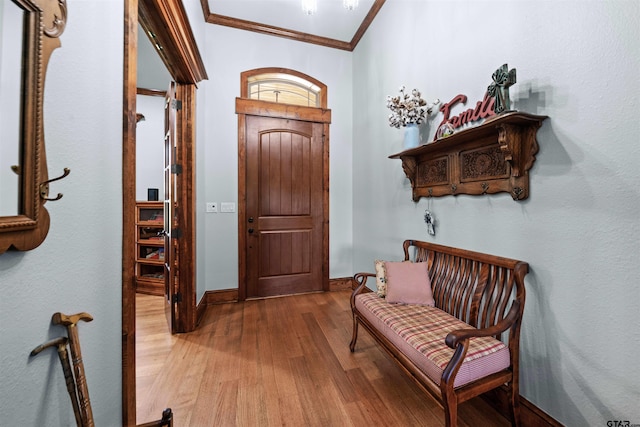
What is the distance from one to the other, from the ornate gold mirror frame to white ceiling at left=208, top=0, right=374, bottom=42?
2.79 meters

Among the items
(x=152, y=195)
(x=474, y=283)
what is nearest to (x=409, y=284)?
(x=474, y=283)

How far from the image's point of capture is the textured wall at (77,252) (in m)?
0.67

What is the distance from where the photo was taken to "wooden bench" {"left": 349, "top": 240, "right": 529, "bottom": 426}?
118cm

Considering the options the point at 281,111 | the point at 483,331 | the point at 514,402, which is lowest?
the point at 514,402

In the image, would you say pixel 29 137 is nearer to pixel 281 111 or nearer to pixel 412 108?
pixel 412 108

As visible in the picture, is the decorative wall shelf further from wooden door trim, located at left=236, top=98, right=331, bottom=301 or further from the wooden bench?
wooden door trim, located at left=236, top=98, right=331, bottom=301

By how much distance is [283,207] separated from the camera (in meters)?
3.35

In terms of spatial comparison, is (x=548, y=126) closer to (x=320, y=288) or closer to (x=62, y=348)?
(x=62, y=348)

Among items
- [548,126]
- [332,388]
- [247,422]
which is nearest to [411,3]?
[548,126]

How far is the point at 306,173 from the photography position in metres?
3.46

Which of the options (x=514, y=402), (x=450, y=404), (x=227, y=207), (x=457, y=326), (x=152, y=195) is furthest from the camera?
(x=152, y=195)

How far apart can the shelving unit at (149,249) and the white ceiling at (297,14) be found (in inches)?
103

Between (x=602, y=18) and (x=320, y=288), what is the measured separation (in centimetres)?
328

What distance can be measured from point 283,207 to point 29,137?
2.71 metres
